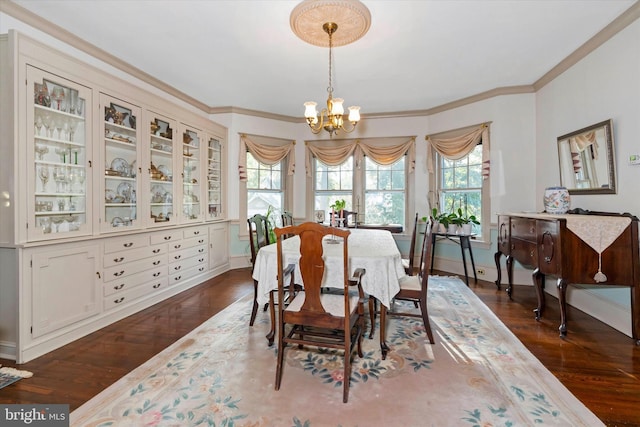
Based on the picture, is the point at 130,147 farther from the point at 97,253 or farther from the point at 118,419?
the point at 118,419

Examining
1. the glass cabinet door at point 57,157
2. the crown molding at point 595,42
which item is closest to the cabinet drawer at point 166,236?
the glass cabinet door at point 57,157

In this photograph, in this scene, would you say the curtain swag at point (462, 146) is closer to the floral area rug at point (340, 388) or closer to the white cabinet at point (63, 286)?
the floral area rug at point (340, 388)

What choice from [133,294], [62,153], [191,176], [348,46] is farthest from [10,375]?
[348,46]

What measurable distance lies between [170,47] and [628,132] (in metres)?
4.40

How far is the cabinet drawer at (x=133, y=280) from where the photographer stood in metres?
2.98

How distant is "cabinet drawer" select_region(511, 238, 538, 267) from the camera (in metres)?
3.00

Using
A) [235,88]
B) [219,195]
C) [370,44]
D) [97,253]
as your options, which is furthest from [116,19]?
[219,195]

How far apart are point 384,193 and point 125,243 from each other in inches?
159

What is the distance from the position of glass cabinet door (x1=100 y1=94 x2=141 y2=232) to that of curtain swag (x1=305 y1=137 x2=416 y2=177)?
2934 mm

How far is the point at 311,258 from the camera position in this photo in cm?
185

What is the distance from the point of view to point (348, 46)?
10.2ft

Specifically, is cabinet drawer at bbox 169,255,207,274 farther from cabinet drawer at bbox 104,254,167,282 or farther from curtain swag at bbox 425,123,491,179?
curtain swag at bbox 425,123,491,179

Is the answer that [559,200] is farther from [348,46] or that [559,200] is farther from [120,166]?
[120,166]

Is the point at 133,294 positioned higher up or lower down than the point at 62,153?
lower down
